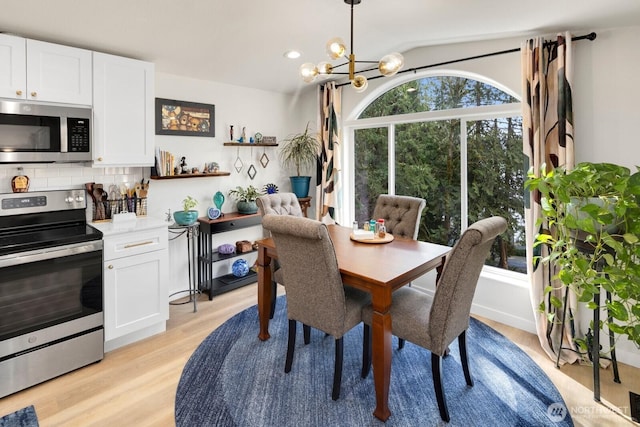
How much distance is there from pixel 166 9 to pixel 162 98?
1.24m

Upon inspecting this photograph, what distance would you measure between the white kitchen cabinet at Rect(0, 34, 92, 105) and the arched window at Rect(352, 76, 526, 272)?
2.82 m

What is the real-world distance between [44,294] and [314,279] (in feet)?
5.83

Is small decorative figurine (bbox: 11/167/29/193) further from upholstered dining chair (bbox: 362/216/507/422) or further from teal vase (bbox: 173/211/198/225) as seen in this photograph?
upholstered dining chair (bbox: 362/216/507/422)

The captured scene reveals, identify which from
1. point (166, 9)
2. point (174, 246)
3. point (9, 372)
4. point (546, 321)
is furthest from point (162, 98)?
point (546, 321)

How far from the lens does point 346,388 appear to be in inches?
92.0

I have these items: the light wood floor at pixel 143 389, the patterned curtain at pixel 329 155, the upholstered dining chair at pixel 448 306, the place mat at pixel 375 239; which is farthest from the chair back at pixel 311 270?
the patterned curtain at pixel 329 155

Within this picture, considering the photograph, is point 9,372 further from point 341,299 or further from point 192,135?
point 192,135

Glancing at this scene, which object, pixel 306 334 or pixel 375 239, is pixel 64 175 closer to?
pixel 306 334

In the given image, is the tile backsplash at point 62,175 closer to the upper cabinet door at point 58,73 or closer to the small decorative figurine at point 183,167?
the small decorative figurine at point 183,167

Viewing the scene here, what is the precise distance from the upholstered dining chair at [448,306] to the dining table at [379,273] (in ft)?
0.48

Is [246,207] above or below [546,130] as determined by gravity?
below

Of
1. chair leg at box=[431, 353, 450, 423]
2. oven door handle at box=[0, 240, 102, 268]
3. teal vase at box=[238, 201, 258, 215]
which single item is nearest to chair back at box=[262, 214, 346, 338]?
chair leg at box=[431, 353, 450, 423]

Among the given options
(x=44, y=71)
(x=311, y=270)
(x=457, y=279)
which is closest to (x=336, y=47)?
(x=311, y=270)

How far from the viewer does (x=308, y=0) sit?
2570 mm
